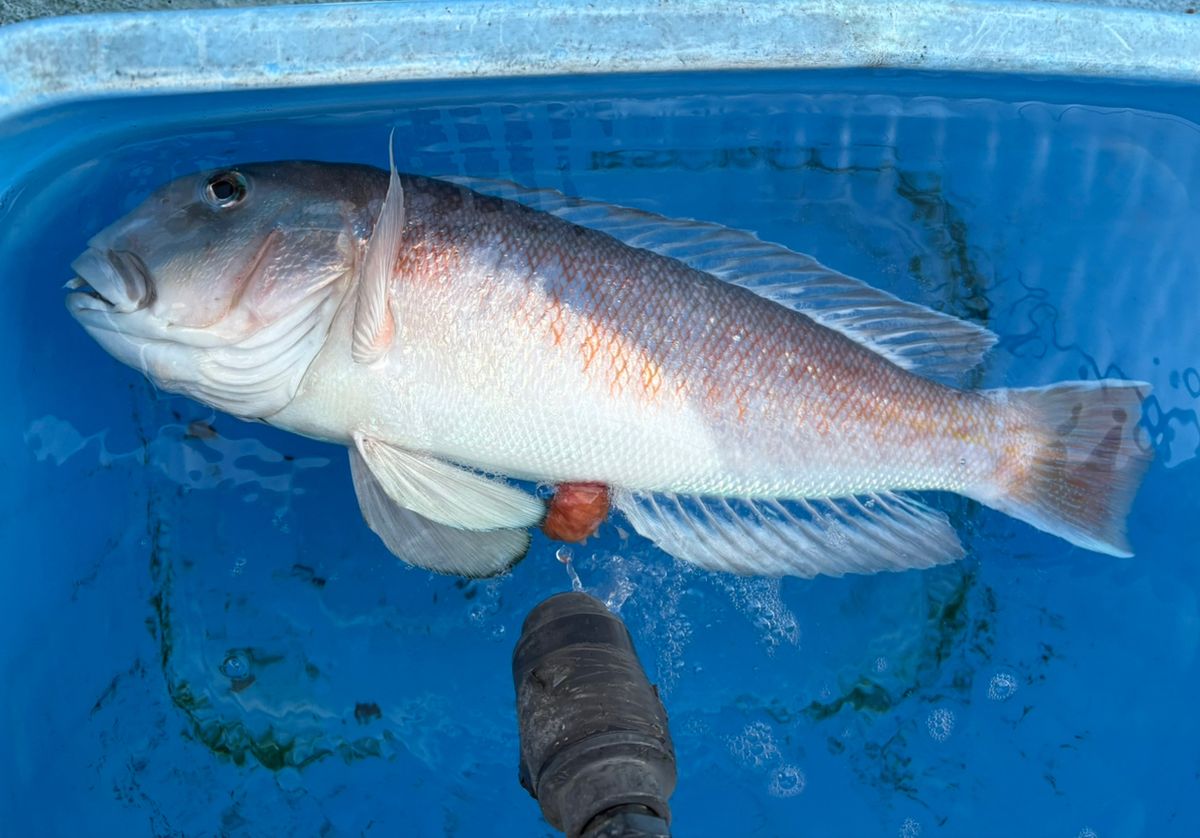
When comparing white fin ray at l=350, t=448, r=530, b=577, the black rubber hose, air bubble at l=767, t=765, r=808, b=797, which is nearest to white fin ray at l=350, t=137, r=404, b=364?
white fin ray at l=350, t=448, r=530, b=577

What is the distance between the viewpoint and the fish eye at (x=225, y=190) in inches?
58.6

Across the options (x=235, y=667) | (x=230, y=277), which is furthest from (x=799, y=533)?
(x=235, y=667)

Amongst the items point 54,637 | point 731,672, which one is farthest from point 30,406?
point 731,672

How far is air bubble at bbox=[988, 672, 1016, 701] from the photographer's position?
2.13 meters

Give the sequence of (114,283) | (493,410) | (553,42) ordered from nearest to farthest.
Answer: (114,283) < (493,410) < (553,42)

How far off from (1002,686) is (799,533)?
2.39ft

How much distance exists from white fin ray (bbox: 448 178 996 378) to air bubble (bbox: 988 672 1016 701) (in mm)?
828

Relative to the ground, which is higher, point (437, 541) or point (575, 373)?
point (575, 373)

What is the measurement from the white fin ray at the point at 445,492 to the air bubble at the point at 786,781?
0.95 m

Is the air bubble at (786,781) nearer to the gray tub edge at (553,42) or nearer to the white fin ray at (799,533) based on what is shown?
the white fin ray at (799,533)

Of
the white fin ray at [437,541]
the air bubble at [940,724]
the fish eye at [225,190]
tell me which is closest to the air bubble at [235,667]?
the white fin ray at [437,541]

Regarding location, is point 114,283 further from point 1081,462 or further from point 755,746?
point 1081,462

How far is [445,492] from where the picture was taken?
1.63 meters

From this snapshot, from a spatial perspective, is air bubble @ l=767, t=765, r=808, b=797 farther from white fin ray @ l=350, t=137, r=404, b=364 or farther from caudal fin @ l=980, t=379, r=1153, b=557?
white fin ray @ l=350, t=137, r=404, b=364
